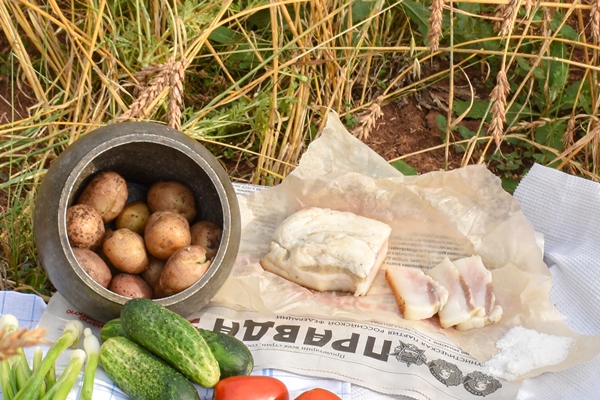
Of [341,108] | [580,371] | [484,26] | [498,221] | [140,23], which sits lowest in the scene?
[580,371]

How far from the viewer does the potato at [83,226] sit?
7.17 feet

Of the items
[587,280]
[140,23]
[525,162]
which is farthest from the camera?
[525,162]

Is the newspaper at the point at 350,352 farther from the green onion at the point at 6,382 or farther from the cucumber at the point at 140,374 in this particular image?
the green onion at the point at 6,382

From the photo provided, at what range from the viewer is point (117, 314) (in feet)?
7.04

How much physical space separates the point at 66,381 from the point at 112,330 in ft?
1.09

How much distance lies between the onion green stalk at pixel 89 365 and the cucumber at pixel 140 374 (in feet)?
0.14

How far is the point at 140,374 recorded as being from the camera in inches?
76.2

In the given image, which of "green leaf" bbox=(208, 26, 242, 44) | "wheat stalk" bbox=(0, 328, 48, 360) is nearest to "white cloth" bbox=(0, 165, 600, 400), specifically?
"wheat stalk" bbox=(0, 328, 48, 360)

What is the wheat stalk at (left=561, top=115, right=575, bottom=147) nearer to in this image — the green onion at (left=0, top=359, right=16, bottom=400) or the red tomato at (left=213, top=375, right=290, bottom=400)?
the red tomato at (left=213, top=375, right=290, bottom=400)

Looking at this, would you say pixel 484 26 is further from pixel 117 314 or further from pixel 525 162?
pixel 117 314

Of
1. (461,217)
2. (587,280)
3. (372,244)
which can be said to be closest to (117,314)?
(372,244)

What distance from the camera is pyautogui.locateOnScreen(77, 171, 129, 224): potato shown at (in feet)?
7.47

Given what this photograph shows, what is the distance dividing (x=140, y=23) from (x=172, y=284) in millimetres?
1239

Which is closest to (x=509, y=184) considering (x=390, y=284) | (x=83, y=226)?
(x=390, y=284)
